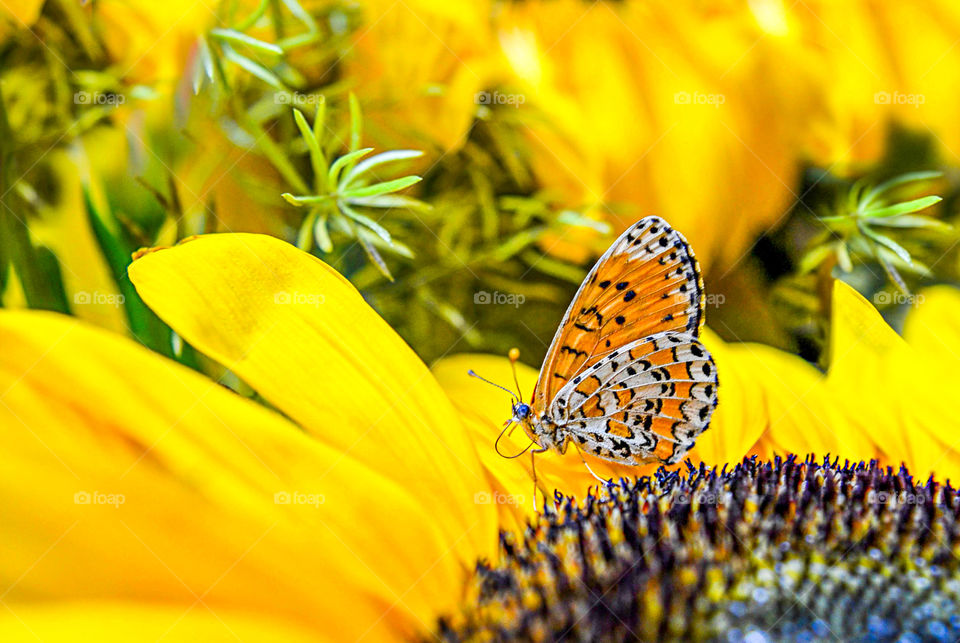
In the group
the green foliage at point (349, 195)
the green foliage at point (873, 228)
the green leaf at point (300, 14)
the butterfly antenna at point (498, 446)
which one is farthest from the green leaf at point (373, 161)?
the green foliage at point (873, 228)

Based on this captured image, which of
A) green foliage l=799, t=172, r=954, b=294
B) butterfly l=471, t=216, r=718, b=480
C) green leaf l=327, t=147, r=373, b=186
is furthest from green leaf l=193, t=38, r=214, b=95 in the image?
green foliage l=799, t=172, r=954, b=294

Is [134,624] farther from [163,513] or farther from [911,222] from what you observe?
[911,222]

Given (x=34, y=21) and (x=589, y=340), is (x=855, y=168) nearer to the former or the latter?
(x=589, y=340)

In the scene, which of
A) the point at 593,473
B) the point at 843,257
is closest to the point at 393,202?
the point at 593,473

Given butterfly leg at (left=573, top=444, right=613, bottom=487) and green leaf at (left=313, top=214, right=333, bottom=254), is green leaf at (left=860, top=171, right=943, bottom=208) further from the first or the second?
green leaf at (left=313, top=214, right=333, bottom=254)

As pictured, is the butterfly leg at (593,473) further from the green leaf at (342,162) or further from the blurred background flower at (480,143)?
the green leaf at (342,162)

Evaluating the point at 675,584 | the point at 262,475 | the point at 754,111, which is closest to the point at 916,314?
the point at 754,111
